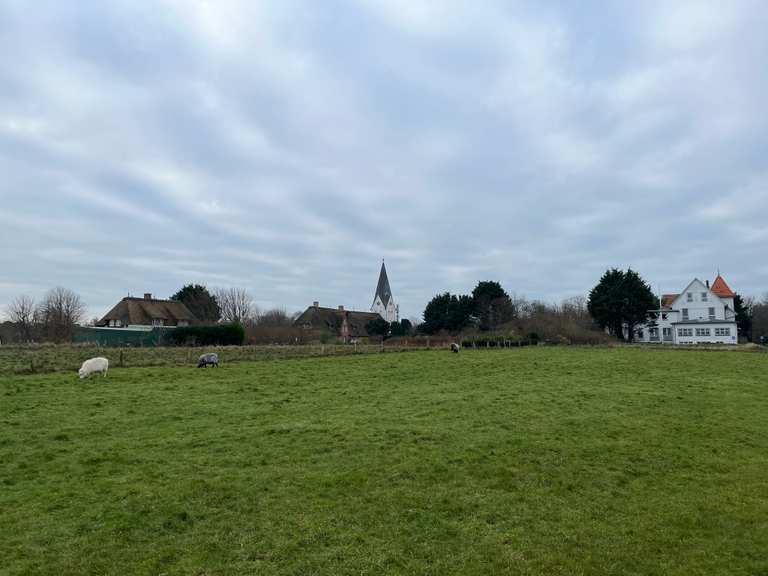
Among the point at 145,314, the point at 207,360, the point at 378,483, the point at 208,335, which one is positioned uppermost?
the point at 145,314

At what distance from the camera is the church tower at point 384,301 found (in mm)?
114250

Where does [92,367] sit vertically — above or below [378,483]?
above

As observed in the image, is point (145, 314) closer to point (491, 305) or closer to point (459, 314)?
point (459, 314)

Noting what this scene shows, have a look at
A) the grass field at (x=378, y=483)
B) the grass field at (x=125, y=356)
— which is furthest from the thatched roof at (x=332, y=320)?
the grass field at (x=378, y=483)

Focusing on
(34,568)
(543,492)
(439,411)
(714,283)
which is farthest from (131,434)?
(714,283)

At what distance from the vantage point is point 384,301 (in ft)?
A: 377

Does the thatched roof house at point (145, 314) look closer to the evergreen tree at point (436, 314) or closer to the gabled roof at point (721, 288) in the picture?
the evergreen tree at point (436, 314)

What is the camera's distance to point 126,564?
19.7ft

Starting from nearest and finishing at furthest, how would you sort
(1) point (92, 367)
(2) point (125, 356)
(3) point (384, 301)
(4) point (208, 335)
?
(1) point (92, 367) < (2) point (125, 356) < (4) point (208, 335) < (3) point (384, 301)

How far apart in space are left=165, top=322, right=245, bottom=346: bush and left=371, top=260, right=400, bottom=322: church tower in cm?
7050

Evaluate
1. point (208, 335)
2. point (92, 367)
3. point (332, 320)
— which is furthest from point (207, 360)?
point (332, 320)

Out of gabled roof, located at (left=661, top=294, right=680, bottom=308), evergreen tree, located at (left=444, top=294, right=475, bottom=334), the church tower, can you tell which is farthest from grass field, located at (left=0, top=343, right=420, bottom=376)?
the church tower

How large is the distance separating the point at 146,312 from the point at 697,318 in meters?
70.3

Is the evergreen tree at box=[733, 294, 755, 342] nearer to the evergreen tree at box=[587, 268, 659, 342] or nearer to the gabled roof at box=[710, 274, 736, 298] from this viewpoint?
the gabled roof at box=[710, 274, 736, 298]
